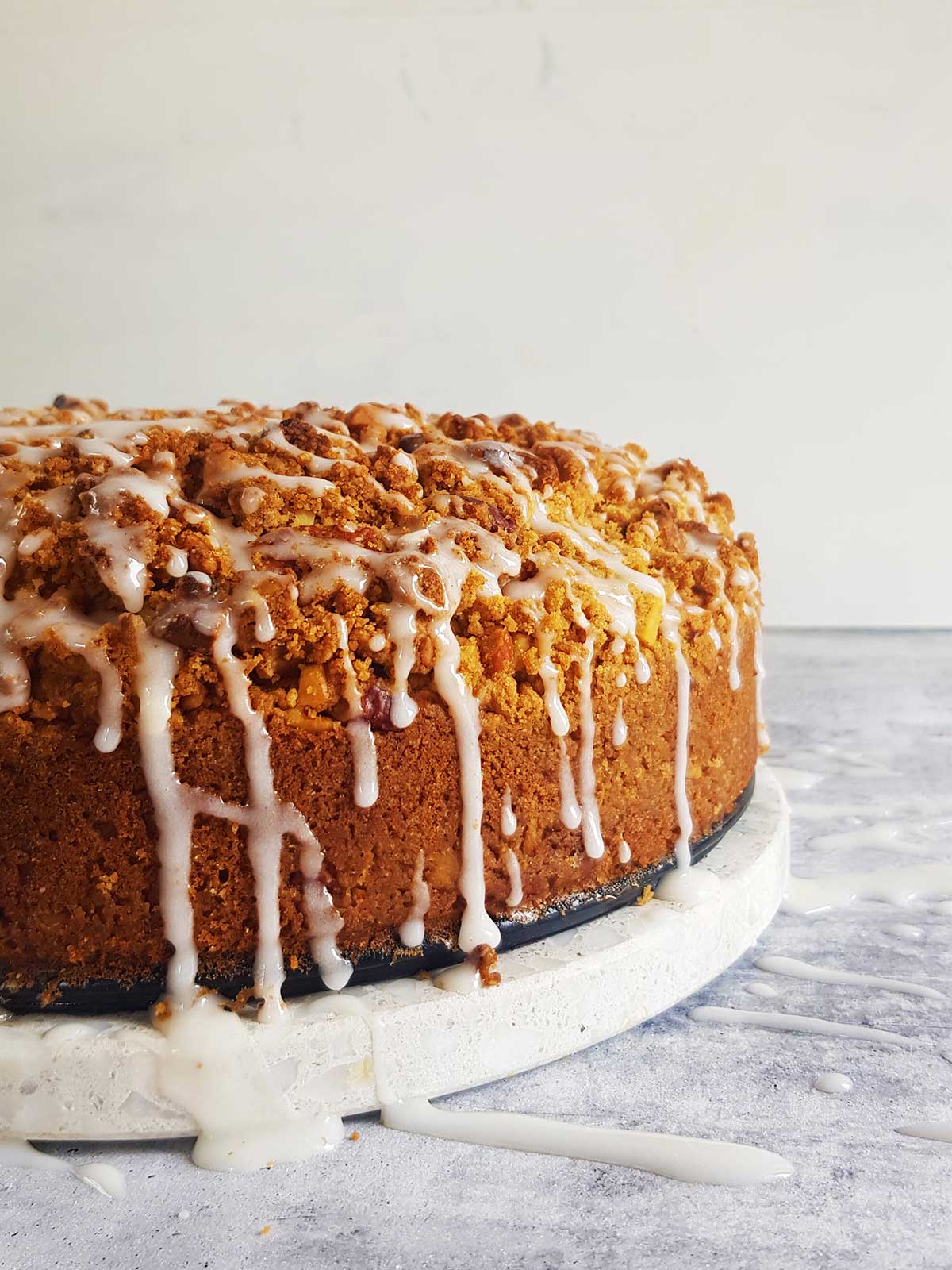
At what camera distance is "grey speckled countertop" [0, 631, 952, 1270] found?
4.40 ft

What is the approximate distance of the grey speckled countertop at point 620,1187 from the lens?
1.34 meters

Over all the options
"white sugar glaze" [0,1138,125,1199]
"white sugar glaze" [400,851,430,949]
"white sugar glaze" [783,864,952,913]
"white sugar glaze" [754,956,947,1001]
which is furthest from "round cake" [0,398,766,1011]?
"white sugar glaze" [783,864,952,913]

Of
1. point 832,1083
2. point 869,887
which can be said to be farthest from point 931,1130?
point 869,887

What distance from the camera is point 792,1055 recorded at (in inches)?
68.3

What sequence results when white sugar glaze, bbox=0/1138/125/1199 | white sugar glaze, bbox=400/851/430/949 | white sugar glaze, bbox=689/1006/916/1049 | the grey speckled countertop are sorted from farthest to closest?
white sugar glaze, bbox=689/1006/916/1049, white sugar glaze, bbox=400/851/430/949, white sugar glaze, bbox=0/1138/125/1199, the grey speckled countertop

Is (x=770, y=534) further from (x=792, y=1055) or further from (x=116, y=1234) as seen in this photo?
(x=116, y=1234)

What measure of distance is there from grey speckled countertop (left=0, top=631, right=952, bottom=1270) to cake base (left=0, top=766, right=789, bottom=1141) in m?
0.04

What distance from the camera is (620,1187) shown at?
145 cm

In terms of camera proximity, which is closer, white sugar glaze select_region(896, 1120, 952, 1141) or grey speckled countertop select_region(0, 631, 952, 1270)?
grey speckled countertop select_region(0, 631, 952, 1270)

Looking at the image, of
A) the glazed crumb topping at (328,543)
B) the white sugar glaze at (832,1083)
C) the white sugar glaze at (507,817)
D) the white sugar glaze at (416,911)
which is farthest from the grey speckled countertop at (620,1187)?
the glazed crumb topping at (328,543)

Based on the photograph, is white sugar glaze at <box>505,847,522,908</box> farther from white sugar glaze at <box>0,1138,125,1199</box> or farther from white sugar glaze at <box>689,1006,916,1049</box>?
white sugar glaze at <box>0,1138,125,1199</box>

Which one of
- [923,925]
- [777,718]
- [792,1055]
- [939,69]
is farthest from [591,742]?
[939,69]

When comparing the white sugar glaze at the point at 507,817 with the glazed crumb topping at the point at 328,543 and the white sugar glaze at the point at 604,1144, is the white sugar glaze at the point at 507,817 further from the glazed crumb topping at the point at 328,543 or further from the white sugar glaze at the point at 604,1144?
the white sugar glaze at the point at 604,1144

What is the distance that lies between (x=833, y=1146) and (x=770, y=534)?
3.57 meters
